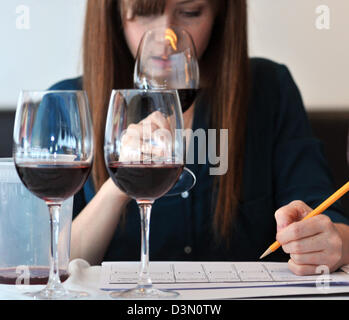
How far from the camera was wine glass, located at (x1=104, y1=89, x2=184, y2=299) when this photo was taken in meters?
0.59

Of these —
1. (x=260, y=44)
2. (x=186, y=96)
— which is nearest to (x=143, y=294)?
(x=186, y=96)

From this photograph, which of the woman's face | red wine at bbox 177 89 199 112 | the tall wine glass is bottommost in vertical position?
red wine at bbox 177 89 199 112

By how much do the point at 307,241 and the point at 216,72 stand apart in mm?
765

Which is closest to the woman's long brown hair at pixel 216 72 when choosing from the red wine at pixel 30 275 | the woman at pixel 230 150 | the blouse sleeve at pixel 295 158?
the woman at pixel 230 150

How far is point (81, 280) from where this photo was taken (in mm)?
724

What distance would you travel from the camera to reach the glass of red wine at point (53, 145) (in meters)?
0.58

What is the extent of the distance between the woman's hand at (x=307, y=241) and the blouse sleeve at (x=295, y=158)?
41cm

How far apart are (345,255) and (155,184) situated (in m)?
0.36

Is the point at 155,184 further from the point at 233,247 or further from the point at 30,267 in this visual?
the point at 233,247

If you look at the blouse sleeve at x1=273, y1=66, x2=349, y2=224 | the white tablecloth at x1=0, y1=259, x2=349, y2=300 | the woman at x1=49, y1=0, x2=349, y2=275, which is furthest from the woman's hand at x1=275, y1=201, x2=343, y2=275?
the woman at x1=49, y1=0, x2=349, y2=275

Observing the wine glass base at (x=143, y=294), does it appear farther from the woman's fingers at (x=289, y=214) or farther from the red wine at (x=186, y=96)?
the red wine at (x=186, y=96)

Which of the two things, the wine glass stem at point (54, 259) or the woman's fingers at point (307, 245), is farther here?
the woman's fingers at point (307, 245)

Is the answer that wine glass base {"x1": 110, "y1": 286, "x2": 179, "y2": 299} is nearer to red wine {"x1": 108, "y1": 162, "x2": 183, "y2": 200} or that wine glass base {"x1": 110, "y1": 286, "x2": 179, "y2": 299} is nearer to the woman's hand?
red wine {"x1": 108, "y1": 162, "x2": 183, "y2": 200}

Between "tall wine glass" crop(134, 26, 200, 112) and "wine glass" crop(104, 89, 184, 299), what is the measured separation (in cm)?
34
